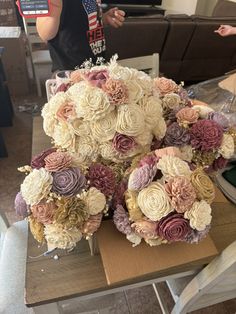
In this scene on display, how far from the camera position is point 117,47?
2.26m

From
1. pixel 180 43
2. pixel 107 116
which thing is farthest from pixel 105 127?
pixel 180 43

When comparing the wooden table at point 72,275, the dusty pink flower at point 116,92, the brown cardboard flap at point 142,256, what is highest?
the dusty pink flower at point 116,92

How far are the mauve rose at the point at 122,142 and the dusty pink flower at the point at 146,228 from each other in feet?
0.55

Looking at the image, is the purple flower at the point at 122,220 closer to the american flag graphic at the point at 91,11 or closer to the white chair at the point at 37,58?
the american flag graphic at the point at 91,11

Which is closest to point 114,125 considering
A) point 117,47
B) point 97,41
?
point 97,41

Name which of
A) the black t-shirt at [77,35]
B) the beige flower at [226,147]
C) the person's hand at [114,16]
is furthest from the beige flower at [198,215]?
the person's hand at [114,16]

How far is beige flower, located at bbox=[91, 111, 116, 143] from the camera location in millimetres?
584

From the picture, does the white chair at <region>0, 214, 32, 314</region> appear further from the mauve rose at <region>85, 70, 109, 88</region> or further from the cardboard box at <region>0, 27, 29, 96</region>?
the cardboard box at <region>0, 27, 29, 96</region>

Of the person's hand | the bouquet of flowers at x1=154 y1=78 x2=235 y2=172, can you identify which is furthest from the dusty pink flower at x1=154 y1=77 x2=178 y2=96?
the person's hand

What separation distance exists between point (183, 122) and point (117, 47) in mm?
1773

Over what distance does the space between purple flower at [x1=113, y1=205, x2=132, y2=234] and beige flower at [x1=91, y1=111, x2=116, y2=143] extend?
0.17 metres

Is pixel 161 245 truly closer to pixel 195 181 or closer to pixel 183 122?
pixel 195 181

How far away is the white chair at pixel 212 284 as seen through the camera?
0.61m

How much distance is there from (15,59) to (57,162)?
229cm
